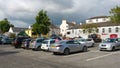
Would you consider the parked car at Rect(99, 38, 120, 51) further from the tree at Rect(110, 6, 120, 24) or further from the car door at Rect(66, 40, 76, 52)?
the tree at Rect(110, 6, 120, 24)

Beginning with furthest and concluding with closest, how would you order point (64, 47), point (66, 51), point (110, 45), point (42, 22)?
point (42, 22) < point (110, 45) < point (66, 51) < point (64, 47)

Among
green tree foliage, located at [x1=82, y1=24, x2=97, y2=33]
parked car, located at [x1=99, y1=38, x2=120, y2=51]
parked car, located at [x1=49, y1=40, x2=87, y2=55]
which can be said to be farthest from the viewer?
green tree foliage, located at [x1=82, y1=24, x2=97, y2=33]

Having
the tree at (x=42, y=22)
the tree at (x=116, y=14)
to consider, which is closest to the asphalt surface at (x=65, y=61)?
the tree at (x=116, y=14)

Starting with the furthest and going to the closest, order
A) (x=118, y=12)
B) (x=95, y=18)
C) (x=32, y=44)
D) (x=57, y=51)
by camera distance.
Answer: (x=95, y=18), (x=118, y=12), (x=32, y=44), (x=57, y=51)

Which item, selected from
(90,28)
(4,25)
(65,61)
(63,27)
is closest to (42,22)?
(90,28)

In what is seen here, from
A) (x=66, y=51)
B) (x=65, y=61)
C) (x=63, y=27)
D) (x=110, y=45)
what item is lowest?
(x=65, y=61)

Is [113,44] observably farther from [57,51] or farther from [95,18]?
[95,18]

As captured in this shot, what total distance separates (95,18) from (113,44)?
2779 inches

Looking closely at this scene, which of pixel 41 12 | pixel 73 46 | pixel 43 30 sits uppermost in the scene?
pixel 41 12

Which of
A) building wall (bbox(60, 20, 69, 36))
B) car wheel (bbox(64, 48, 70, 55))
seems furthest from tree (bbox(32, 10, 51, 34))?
building wall (bbox(60, 20, 69, 36))

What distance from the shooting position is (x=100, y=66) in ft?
47.1

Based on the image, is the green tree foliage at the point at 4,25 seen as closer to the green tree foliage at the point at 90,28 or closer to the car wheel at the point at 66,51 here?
the green tree foliage at the point at 90,28

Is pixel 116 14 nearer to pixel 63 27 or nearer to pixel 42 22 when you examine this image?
pixel 42 22

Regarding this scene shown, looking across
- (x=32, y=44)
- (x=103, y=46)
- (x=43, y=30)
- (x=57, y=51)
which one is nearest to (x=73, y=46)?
(x=57, y=51)
